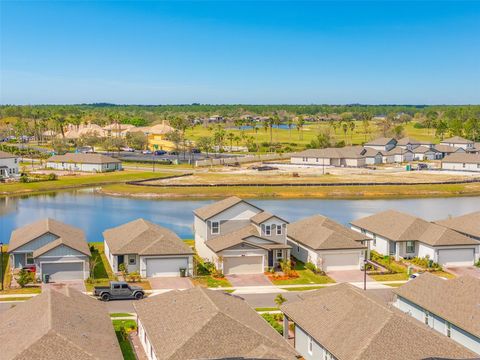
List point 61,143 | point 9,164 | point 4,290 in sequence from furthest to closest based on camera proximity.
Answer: point 61,143, point 9,164, point 4,290

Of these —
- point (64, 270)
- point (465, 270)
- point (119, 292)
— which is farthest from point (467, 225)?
point (64, 270)

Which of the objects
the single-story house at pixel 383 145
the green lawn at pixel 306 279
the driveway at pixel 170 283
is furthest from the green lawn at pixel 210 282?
the single-story house at pixel 383 145

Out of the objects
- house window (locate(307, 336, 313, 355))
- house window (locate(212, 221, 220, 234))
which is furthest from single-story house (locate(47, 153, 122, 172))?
house window (locate(307, 336, 313, 355))

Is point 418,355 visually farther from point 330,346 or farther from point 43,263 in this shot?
point 43,263

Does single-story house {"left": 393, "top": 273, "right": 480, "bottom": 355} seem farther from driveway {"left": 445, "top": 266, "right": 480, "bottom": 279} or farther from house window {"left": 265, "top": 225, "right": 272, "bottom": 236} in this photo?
house window {"left": 265, "top": 225, "right": 272, "bottom": 236}

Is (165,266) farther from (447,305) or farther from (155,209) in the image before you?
(155,209)

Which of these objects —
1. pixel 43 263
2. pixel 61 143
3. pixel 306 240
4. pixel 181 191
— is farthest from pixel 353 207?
pixel 61 143

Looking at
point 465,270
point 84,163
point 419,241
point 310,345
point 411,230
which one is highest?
point 411,230
